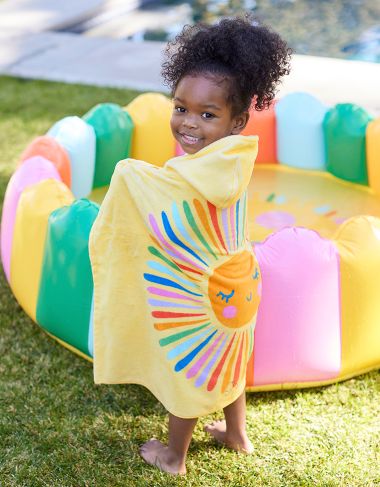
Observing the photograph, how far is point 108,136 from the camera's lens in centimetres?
364

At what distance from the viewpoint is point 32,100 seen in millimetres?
5348

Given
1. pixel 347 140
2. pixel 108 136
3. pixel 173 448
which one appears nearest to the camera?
pixel 173 448

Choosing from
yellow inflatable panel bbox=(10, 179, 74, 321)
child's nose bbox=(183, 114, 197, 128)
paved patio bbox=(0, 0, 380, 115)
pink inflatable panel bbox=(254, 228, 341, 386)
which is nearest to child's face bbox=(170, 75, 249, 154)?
child's nose bbox=(183, 114, 197, 128)

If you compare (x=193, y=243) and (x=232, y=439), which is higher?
(x=193, y=243)

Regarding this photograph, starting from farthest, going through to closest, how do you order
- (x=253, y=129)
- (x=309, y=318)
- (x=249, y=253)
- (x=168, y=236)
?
(x=253, y=129), (x=309, y=318), (x=249, y=253), (x=168, y=236)

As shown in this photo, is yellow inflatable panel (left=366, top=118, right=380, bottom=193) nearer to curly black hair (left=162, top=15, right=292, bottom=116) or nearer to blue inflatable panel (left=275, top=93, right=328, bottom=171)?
blue inflatable panel (left=275, top=93, right=328, bottom=171)

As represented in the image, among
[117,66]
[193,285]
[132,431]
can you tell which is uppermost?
[193,285]

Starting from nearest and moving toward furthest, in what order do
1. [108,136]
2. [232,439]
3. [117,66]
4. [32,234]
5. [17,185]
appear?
[232,439] → [32,234] → [17,185] → [108,136] → [117,66]

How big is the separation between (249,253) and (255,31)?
56cm

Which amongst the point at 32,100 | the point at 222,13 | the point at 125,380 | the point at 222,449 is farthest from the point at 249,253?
the point at 222,13

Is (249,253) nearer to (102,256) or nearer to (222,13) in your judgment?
(102,256)

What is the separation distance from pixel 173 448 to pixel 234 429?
0.20 meters

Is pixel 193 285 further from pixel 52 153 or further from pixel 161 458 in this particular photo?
pixel 52 153

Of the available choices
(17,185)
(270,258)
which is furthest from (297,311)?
(17,185)
